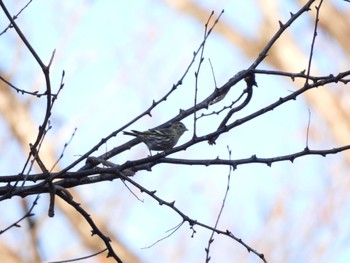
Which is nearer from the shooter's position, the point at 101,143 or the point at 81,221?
the point at 101,143

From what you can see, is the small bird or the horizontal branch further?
the small bird

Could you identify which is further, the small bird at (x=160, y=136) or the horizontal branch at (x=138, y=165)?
the small bird at (x=160, y=136)

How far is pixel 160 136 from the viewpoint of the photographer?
3568 millimetres

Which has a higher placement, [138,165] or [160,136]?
[160,136]

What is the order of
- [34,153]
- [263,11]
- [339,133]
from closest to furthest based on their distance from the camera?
[34,153], [339,133], [263,11]

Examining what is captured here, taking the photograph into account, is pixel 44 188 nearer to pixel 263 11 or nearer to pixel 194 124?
pixel 194 124

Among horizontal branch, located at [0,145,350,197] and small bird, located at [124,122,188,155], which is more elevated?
small bird, located at [124,122,188,155]

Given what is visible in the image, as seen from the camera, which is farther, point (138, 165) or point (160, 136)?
point (160, 136)

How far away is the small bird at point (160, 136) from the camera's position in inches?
136

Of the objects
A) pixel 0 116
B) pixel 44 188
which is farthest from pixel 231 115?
pixel 0 116

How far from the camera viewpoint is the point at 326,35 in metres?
8.39

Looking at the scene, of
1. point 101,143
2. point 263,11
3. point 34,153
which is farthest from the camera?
point 263,11

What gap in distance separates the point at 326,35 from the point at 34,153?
21.3 ft

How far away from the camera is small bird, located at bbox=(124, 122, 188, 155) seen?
11.3 feet
